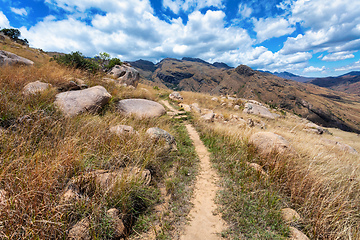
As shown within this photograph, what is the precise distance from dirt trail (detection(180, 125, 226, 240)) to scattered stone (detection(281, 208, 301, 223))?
4.19ft

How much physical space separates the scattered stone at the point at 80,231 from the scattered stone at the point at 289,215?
144 inches

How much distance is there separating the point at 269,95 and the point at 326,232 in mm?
152181

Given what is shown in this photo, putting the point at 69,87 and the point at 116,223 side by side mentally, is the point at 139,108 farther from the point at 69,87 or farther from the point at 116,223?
the point at 116,223

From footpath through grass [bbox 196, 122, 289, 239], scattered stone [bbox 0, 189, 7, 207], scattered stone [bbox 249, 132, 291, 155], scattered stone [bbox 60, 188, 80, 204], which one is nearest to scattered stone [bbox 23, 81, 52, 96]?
scattered stone [bbox 0, 189, 7, 207]

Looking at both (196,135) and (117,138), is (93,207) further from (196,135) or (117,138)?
(196,135)

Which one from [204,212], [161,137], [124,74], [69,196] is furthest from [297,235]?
[124,74]

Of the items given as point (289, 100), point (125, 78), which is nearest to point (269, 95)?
point (289, 100)

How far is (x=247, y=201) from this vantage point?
334 centimetres

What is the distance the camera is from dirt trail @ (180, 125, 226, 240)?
277 centimetres

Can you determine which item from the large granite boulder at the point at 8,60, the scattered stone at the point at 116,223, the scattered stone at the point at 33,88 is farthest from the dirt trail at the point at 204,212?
the large granite boulder at the point at 8,60

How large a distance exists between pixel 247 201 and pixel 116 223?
9.25 ft

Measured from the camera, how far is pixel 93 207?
7.82ft

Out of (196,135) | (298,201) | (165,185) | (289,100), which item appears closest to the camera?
(298,201)

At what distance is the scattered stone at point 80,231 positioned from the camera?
2.09 m
